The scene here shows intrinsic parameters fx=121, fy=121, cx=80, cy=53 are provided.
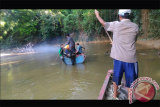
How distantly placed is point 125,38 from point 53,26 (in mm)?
19315

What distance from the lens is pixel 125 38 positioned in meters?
2.00

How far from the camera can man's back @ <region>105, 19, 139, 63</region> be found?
1954mm

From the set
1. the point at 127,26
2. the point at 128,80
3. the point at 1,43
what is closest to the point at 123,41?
the point at 127,26

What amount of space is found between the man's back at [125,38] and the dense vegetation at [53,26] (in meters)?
12.4

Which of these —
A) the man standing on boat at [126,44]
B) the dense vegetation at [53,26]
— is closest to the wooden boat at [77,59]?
the man standing on boat at [126,44]

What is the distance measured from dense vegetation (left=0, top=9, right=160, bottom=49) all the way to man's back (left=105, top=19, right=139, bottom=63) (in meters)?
12.4

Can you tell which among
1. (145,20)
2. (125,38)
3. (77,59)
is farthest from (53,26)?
(125,38)

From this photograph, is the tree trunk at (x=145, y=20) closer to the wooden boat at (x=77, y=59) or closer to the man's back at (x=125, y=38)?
the wooden boat at (x=77, y=59)

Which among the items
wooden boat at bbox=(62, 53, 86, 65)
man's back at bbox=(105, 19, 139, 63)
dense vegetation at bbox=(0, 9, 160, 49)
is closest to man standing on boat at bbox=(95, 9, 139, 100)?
man's back at bbox=(105, 19, 139, 63)

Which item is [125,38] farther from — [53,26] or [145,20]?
[53,26]

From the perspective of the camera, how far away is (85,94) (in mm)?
3691

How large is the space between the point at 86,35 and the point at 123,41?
2074cm

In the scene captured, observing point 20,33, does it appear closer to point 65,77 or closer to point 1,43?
point 1,43

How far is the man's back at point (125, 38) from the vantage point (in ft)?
6.41
